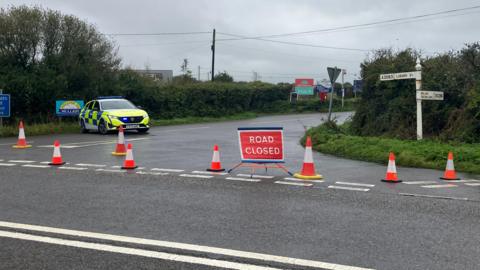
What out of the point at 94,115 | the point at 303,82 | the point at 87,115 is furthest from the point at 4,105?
the point at 303,82

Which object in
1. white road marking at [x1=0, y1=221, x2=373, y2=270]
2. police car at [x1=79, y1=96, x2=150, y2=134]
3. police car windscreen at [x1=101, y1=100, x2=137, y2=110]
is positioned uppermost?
police car windscreen at [x1=101, y1=100, x2=137, y2=110]

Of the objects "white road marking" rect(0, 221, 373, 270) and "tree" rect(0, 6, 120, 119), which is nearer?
"white road marking" rect(0, 221, 373, 270)

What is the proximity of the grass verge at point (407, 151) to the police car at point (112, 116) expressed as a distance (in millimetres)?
8805

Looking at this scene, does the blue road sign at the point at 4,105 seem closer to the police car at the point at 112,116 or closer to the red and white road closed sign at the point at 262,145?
the police car at the point at 112,116

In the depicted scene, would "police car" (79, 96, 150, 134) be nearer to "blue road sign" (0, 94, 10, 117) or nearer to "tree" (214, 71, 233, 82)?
"blue road sign" (0, 94, 10, 117)

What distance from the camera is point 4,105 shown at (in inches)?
851

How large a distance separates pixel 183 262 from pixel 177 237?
90 cm

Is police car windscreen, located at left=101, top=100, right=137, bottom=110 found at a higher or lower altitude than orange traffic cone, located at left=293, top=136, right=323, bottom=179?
higher

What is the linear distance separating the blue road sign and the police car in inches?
128

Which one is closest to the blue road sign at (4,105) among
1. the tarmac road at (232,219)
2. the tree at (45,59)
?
the tree at (45,59)

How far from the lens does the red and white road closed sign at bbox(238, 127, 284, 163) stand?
10586mm

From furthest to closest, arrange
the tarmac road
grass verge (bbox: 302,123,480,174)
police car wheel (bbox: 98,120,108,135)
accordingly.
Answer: police car wheel (bbox: 98,120,108,135), grass verge (bbox: 302,123,480,174), the tarmac road

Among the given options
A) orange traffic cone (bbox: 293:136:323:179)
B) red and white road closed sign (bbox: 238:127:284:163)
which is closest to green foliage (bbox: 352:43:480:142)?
orange traffic cone (bbox: 293:136:323:179)

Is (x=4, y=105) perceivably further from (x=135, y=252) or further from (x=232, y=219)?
(x=135, y=252)
